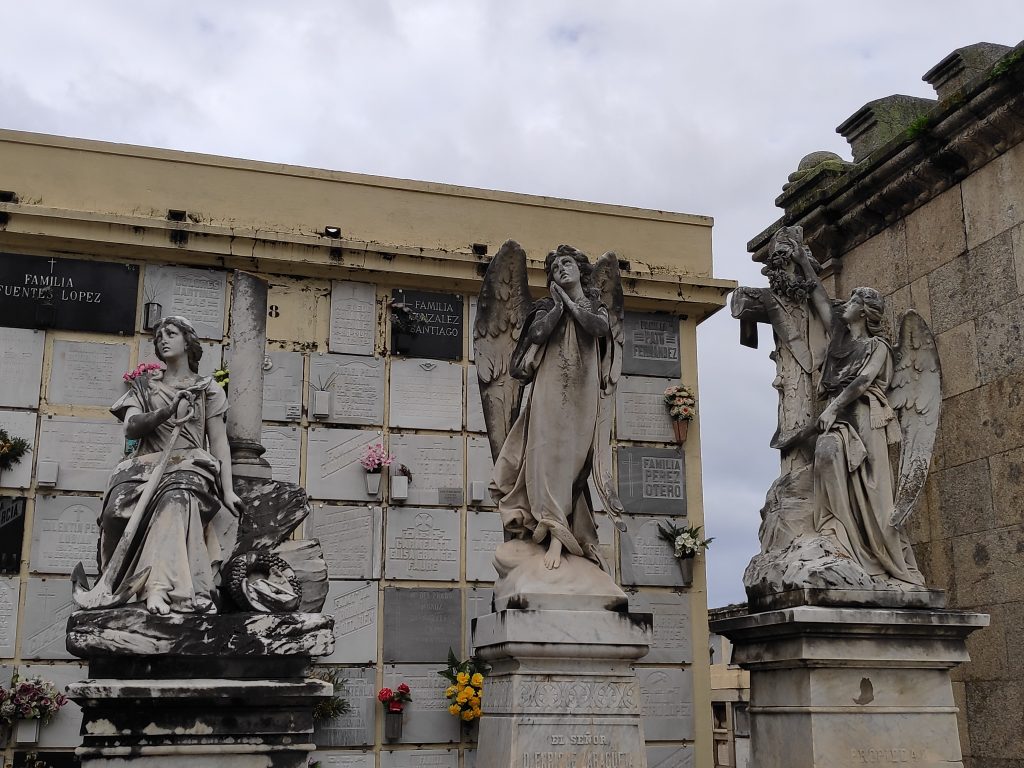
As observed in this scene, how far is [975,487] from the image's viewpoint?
7.60 metres

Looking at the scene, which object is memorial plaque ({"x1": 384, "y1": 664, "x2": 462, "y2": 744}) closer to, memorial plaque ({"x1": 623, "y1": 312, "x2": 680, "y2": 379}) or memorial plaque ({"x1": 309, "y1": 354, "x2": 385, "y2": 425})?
memorial plaque ({"x1": 309, "y1": 354, "x2": 385, "y2": 425})

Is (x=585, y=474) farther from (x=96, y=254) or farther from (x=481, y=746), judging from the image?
(x=96, y=254)

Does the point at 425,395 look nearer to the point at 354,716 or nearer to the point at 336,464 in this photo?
the point at 336,464

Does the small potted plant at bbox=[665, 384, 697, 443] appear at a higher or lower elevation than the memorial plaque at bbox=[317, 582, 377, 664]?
higher

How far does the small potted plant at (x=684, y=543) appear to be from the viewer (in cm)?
1079

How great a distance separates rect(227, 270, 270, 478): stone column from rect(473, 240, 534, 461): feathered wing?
1.31 metres

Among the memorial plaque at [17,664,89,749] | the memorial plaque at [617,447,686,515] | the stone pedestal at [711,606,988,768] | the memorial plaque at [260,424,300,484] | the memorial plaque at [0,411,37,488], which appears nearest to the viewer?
the stone pedestal at [711,606,988,768]

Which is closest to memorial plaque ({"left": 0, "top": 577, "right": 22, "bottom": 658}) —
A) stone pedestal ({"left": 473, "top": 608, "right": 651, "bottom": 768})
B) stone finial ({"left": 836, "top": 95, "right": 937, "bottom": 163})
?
stone pedestal ({"left": 473, "top": 608, "right": 651, "bottom": 768})

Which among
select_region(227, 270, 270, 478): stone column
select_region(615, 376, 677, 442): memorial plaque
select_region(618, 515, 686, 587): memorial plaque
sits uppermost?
select_region(615, 376, 677, 442): memorial plaque

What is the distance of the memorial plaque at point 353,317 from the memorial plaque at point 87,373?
1.97 meters

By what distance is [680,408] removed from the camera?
36.8ft

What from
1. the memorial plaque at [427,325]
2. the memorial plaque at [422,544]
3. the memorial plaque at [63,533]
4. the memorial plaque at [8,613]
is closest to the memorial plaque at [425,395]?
the memorial plaque at [427,325]

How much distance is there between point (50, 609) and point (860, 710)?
674 cm

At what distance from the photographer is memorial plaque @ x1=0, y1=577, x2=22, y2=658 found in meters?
9.02
